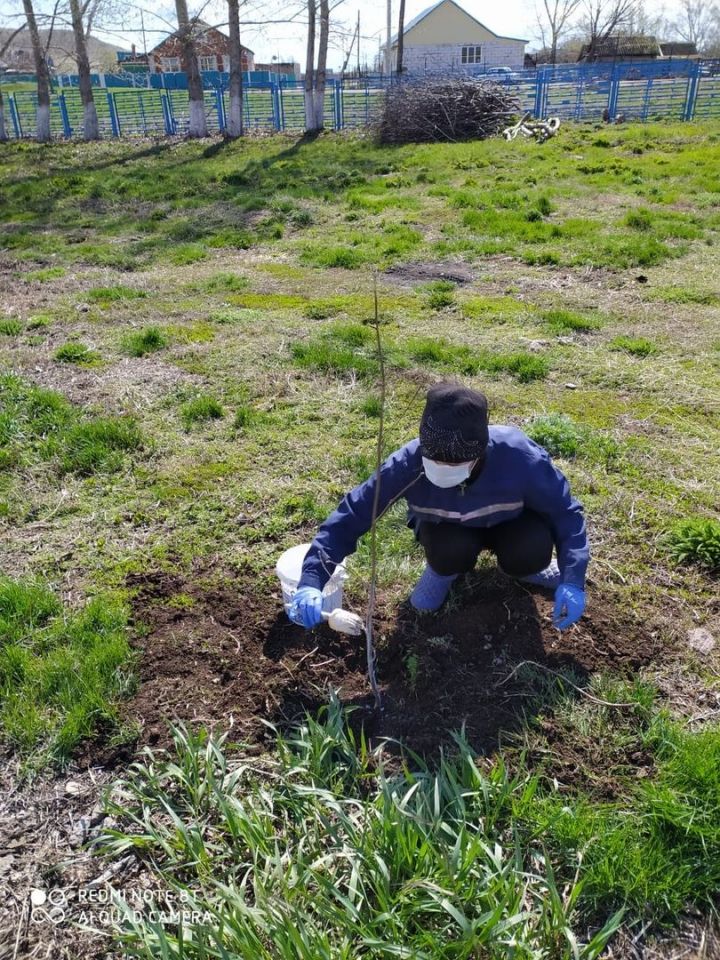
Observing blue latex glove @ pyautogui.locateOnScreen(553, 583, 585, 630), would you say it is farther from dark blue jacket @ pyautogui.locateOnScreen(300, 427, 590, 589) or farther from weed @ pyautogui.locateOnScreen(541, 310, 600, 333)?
weed @ pyautogui.locateOnScreen(541, 310, 600, 333)

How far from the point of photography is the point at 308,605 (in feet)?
7.66

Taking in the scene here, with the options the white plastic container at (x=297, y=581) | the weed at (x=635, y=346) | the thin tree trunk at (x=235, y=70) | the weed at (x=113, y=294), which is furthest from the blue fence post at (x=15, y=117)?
the white plastic container at (x=297, y=581)

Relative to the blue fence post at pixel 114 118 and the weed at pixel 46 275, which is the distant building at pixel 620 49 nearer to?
the blue fence post at pixel 114 118

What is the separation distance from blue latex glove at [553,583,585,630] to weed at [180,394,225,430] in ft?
8.77

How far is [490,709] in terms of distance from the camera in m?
2.28

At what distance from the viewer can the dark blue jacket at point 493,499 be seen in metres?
2.36

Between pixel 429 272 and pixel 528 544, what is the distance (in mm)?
5209

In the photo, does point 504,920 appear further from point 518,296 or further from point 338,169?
point 338,169

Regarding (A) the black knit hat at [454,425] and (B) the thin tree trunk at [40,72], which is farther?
(B) the thin tree trunk at [40,72]

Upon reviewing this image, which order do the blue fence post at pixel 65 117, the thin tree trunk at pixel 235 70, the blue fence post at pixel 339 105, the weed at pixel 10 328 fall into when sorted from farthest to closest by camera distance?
Result: the blue fence post at pixel 65 117 < the blue fence post at pixel 339 105 < the thin tree trunk at pixel 235 70 < the weed at pixel 10 328

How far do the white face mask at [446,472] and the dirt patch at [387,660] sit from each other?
667 mm

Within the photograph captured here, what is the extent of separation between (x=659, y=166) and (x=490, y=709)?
40.7 feet

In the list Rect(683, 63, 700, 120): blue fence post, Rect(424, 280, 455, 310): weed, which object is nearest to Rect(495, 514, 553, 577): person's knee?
Rect(424, 280, 455, 310): weed

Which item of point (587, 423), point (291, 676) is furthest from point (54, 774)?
point (587, 423)
